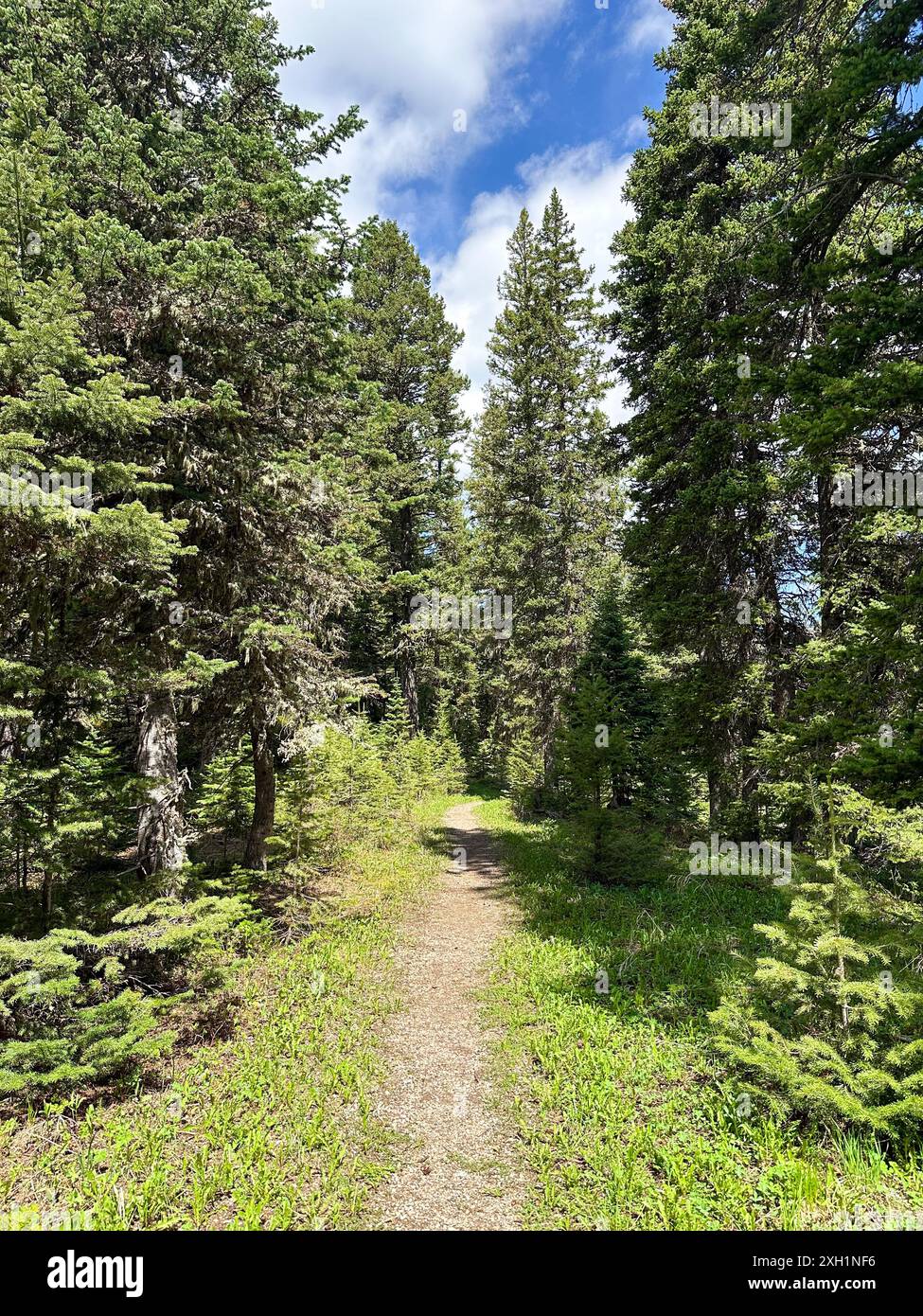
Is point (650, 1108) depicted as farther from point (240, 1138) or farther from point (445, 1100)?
point (240, 1138)

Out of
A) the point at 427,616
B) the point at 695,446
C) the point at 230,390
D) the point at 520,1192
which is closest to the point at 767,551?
the point at 695,446

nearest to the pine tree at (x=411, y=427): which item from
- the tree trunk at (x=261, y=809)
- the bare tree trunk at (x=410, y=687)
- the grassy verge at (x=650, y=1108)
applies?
the bare tree trunk at (x=410, y=687)

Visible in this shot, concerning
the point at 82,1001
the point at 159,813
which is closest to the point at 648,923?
the point at 159,813

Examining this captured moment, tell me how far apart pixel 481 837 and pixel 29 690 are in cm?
1574

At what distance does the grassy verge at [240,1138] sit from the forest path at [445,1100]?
27 centimetres

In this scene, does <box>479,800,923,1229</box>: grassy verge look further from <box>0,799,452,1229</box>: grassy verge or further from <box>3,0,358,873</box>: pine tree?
<box>3,0,358,873</box>: pine tree

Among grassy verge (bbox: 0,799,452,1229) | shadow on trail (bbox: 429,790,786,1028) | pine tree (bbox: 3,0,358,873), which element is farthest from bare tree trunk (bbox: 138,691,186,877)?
shadow on trail (bbox: 429,790,786,1028)

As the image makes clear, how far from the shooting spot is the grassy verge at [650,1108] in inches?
154

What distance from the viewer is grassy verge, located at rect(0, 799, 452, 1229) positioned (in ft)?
13.0

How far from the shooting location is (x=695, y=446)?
1113cm

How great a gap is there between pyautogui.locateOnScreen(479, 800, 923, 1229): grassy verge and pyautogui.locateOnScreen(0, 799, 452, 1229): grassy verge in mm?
1524

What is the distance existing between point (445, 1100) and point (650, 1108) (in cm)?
191

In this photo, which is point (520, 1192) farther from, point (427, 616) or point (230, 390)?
point (427, 616)

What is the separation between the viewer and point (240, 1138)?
4691mm
